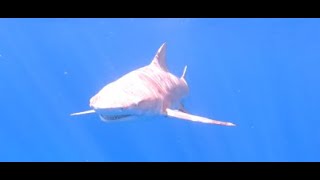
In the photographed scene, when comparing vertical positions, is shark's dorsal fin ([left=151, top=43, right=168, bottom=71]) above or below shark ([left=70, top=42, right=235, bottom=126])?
above

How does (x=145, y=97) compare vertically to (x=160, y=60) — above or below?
below

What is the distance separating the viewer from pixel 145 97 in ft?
21.1

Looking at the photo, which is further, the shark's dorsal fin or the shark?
→ the shark's dorsal fin

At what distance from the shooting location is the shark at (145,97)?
18.2 ft

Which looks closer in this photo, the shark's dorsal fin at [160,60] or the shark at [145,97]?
the shark at [145,97]

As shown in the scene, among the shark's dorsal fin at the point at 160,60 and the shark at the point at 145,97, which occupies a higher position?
the shark's dorsal fin at the point at 160,60

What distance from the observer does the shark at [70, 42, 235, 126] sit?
5547mm

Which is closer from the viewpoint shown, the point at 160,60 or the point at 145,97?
the point at 145,97
